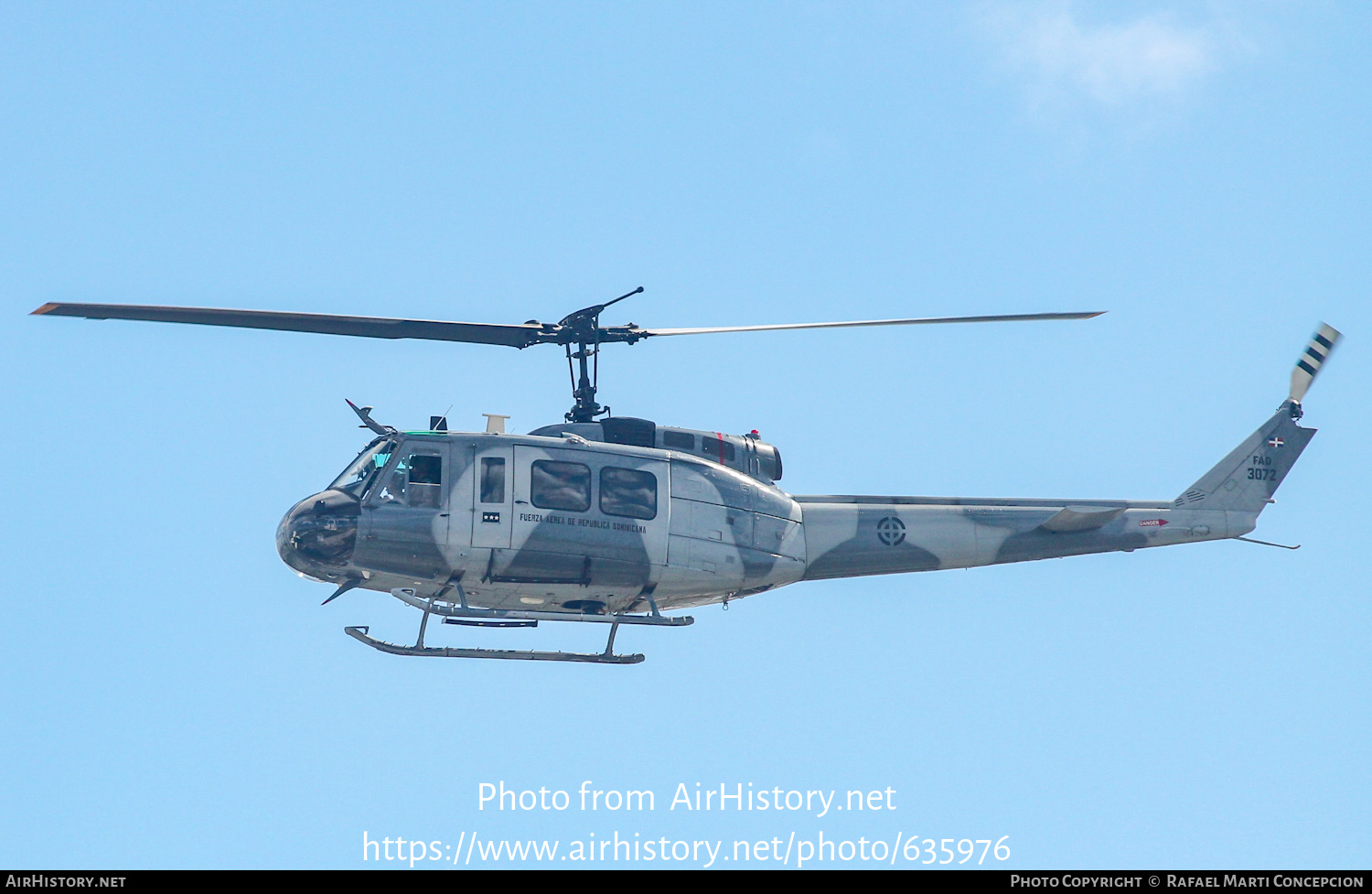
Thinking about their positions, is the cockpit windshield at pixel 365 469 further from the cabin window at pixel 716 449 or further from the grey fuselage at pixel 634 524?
the cabin window at pixel 716 449

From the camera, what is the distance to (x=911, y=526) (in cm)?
2455

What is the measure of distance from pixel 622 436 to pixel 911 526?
4479 millimetres

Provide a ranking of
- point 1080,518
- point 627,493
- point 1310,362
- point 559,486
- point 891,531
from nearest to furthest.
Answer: point 559,486
point 627,493
point 891,531
point 1080,518
point 1310,362

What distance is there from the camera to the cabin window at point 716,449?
2391 centimetres

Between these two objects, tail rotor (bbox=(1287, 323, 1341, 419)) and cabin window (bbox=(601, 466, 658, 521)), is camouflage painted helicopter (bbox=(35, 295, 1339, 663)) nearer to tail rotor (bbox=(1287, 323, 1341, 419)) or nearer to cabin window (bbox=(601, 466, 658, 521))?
cabin window (bbox=(601, 466, 658, 521))

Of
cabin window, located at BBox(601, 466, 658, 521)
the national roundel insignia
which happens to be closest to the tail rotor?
the national roundel insignia

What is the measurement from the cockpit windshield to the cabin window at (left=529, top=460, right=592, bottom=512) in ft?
6.32

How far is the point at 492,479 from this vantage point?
22.1 metres

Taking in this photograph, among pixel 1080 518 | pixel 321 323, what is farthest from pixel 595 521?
pixel 1080 518

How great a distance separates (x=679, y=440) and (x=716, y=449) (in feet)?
1.88

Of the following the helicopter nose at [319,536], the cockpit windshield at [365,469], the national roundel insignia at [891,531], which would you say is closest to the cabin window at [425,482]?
the cockpit windshield at [365,469]

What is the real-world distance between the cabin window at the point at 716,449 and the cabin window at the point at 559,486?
2142mm

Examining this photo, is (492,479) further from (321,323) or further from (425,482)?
(321,323)
